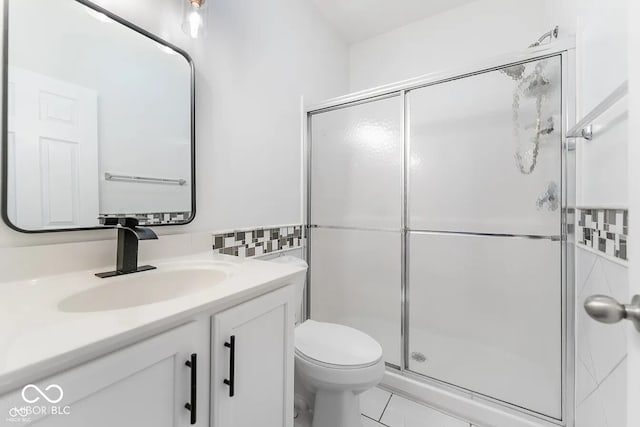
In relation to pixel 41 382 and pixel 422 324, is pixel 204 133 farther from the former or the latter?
pixel 422 324

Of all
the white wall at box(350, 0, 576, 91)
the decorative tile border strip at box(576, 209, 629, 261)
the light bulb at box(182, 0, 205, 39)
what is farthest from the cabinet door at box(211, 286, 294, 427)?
the white wall at box(350, 0, 576, 91)

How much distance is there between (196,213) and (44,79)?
65 cm

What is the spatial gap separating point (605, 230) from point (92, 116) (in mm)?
1732

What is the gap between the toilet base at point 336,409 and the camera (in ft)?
3.86

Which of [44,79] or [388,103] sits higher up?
[388,103]

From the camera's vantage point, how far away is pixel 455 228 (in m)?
1.54

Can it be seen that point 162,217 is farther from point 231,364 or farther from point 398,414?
point 398,414

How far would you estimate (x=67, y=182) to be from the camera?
2.98ft

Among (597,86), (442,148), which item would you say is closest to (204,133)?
(442,148)

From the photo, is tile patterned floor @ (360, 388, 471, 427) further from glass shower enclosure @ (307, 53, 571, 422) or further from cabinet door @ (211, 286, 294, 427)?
cabinet door @ (211, 286, 294, 427)

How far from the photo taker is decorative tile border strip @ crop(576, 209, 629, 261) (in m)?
0.75

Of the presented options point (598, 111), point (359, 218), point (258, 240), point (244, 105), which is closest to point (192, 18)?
point (244, 105)

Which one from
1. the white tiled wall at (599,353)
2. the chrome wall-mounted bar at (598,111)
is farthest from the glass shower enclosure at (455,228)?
the chrome wall-mounted bar at (598,111)
